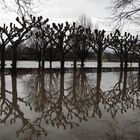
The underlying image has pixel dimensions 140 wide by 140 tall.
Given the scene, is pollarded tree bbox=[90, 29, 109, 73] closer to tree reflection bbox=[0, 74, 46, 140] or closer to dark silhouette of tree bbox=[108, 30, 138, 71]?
dark silhouette of tree bbox=[108, 30, 138, 71]

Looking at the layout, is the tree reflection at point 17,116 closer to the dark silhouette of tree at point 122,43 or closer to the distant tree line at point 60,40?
the distant tree line at point 60,40

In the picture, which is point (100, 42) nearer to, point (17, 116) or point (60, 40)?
point (60, 40)

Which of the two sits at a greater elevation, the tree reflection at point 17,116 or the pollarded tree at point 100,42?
the pollarded tree at point 100,42

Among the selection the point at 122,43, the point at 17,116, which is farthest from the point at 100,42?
the point at 17,116

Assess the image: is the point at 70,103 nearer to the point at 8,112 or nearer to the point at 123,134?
the point at 8,112

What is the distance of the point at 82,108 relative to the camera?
9359 millimetres

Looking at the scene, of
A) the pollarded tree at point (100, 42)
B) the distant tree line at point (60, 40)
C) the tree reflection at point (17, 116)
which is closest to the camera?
the tree reflection at point (17, 116)

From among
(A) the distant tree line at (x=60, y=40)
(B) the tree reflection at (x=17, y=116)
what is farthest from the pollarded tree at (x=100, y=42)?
(B) the tree reflection at (x=17, y=116)

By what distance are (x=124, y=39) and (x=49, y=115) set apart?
33725 mm

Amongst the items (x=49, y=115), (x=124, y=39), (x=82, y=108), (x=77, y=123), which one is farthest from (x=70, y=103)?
(x=124, y=39)

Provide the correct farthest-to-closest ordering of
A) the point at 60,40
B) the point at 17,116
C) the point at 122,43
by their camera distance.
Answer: the point at 122,43 → the point at 60,40 → the point at 17,116

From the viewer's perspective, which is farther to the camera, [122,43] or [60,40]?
[122,43]

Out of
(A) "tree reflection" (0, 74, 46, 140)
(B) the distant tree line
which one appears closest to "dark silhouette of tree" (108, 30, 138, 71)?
(B) the distant tree line

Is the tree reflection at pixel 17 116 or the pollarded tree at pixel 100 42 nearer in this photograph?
the tree reflection at pixel 17 116
